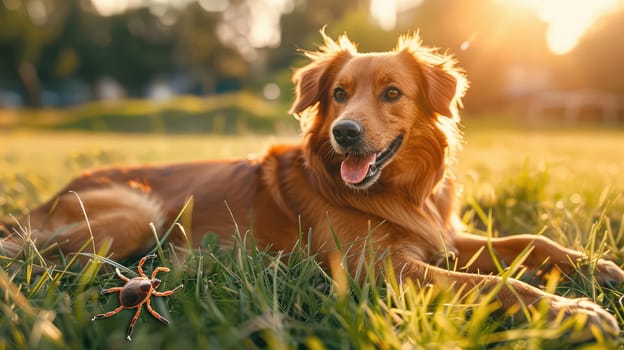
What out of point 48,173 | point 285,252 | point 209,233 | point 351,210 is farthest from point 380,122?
point 48,173

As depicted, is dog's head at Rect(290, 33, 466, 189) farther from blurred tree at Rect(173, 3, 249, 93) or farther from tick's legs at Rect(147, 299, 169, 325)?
blurred tree at Rect(173, 3, 249, 93)

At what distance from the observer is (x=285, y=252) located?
269cm

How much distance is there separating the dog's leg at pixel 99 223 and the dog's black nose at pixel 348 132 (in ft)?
3.74

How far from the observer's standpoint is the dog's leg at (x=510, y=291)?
1.77m

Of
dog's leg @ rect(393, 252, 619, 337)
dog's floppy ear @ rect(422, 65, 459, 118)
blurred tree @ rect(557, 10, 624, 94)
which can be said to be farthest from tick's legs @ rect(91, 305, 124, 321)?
blurred tree @ rect(557, 10, 624, 94)

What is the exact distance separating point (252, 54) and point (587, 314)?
4329cm

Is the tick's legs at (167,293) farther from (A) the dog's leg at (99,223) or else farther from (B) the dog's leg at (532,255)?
(B) the dog's leg at (532,255)

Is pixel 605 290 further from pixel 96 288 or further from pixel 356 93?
pixel 96 288

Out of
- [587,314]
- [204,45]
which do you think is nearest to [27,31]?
[204,45]

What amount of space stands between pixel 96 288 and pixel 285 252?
0.99 meters

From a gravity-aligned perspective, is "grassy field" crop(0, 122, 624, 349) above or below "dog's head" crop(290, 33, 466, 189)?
below

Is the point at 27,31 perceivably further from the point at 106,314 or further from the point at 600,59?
the point at 106,314

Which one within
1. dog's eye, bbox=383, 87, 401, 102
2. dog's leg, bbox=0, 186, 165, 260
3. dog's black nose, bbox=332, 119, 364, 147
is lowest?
dog's leg, bbox=0, 186, 165, 260

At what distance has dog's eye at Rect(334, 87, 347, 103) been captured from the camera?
3038mm
